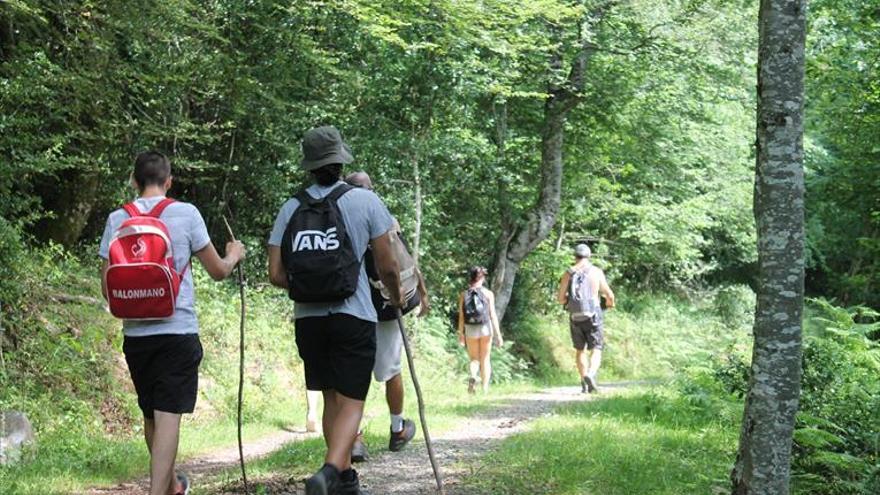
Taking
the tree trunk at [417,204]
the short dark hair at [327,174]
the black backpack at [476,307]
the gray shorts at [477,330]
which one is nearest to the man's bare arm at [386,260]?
the short dark hair at [327,174]

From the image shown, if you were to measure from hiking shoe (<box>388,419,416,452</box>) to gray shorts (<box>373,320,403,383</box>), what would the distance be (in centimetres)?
53

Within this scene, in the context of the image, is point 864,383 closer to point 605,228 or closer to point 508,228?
point 508,228

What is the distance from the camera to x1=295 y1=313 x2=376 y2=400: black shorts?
527 centimetres

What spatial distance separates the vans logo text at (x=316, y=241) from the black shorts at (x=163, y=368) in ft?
2.56

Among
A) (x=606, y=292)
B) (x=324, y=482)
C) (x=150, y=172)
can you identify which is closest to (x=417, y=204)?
(x=606, y=292)

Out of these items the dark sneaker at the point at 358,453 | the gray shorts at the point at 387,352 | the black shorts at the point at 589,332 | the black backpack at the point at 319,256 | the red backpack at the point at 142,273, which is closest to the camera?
the red backpack at the point at 142,273

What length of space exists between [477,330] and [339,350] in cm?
914

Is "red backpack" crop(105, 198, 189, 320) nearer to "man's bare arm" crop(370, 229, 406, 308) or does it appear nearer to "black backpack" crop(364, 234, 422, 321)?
"man's bare arm" crop(370, 229, 406, 308)

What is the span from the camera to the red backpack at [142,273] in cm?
504

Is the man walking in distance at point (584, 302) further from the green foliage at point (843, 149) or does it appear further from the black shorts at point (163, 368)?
the black shorts at point (163, 368)

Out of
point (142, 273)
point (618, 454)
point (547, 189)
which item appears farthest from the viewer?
point (547, 189)

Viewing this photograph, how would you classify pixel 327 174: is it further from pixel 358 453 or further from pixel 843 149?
pixel 843 149

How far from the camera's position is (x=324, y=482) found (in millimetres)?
4902

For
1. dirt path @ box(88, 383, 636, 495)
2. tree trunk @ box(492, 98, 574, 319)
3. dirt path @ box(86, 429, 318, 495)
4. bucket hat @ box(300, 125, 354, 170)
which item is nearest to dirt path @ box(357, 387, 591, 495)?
dirt path @ box(88, 383, 636, 495)
